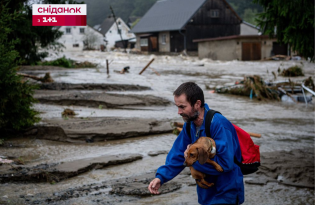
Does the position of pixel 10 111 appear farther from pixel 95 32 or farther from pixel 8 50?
pixel 95 32

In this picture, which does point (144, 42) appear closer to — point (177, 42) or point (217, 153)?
point (177, 42)

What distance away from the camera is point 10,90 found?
7734mm

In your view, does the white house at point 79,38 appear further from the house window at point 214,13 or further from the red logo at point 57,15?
the red logo at point 57,15

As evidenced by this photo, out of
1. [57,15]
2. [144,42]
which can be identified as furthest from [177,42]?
[57,15]

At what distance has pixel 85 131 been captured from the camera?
8.52 metres

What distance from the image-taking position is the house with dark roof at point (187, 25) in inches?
2254

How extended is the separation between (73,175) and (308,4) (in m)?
5.03

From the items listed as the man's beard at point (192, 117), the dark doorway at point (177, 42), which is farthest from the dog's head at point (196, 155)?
the dark doorway at point (177, 42)

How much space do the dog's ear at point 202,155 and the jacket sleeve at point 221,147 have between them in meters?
0.12

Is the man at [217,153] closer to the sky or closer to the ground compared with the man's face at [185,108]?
closer to the ground

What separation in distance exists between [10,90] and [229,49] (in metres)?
38.2

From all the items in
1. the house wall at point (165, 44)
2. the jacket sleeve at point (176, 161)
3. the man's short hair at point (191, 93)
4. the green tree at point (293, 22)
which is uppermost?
the house wall at point (165, 44)

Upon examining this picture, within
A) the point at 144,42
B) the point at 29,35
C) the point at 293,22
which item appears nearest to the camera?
the point at 293,22

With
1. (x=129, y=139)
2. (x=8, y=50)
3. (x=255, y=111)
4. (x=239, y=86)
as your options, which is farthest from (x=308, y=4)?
(x=239, y=86)
